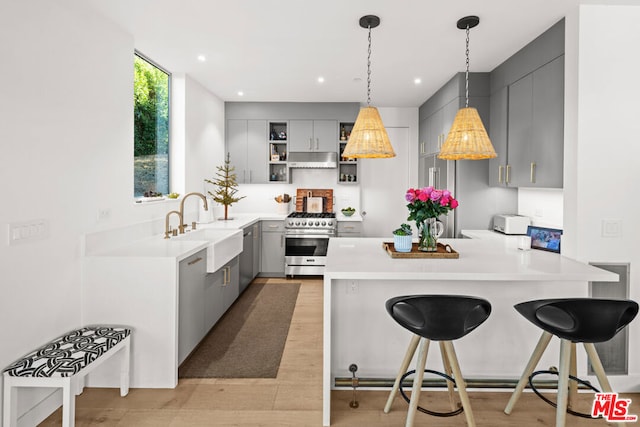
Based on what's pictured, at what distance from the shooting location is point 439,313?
186 centimetres

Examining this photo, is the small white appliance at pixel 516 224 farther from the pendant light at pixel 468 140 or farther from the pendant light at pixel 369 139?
the pendant light at pixel 369 139

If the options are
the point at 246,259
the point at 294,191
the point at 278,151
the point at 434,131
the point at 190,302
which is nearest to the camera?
the point at 190,302

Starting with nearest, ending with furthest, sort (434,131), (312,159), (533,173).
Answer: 1. (533,173)
2. (434,131)
3. (312,159)

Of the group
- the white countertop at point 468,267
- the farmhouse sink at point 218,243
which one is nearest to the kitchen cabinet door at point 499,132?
the white countertop at point 468,267

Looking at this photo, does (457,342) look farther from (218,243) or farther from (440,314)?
(218,243)

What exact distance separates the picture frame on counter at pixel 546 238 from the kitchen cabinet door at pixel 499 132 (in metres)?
0.69

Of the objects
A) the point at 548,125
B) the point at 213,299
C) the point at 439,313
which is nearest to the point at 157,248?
the point at 213,299

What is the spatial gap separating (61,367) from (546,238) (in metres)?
3.43

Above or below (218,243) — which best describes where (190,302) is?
below

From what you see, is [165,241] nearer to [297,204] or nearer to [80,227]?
[80,227]

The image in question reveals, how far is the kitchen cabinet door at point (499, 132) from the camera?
3.86 m

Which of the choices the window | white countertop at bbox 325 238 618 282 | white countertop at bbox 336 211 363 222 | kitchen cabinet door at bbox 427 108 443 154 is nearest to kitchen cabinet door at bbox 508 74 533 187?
white countertop at bbox 325 238 618 282

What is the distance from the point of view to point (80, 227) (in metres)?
2.66

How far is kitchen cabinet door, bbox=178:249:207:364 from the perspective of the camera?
9.04 ft
